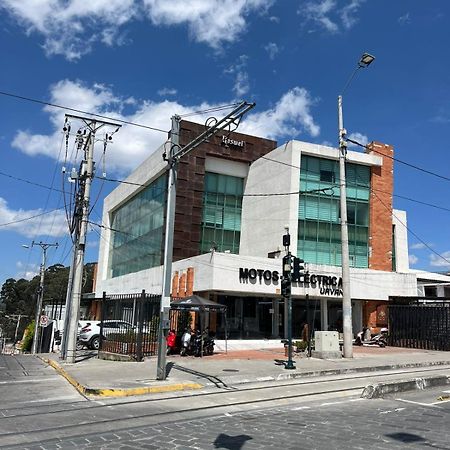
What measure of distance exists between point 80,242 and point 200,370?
315 inches

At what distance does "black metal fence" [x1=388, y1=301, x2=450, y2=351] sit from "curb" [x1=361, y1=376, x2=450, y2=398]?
13.6m

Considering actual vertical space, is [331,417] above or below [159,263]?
below

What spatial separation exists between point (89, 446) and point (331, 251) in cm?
3079

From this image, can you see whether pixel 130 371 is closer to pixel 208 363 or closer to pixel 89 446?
pixel 208 363

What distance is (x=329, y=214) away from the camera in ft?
120

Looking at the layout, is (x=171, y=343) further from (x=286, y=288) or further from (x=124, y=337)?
(x=286, y=288)

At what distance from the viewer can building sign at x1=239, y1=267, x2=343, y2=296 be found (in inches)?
1139

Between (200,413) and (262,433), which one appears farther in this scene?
(200,413)

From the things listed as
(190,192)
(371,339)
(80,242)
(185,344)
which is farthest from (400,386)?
(190,192)

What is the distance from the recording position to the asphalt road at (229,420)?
7.21 m

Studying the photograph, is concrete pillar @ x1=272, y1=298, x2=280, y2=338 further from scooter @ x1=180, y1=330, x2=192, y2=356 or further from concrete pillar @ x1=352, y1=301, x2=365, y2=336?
scooter @ x1=180, y1=330, x2=192, y2=356

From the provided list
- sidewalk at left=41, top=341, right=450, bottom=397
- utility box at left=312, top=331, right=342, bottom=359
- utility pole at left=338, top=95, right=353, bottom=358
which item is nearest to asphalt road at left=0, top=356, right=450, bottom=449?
sidewalk at left=41, top=341, right=450, bottom=397

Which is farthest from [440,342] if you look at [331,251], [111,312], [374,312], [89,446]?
[89,446]

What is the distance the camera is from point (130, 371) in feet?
52.2
